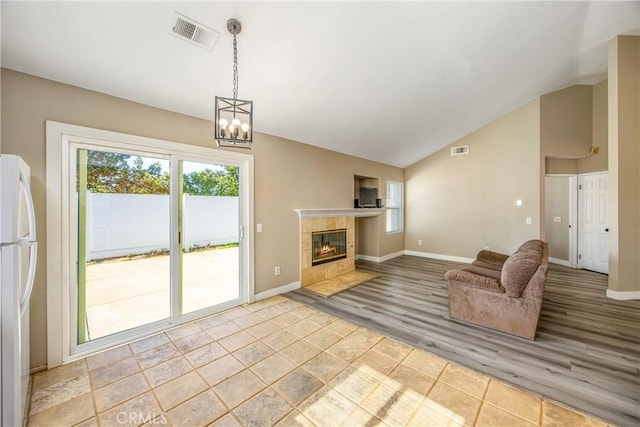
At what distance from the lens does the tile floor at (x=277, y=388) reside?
166 cm

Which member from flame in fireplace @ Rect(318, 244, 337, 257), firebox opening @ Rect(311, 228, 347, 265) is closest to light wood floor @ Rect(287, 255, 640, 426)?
firebox opening @ Rect(311, 228, 347, 265)

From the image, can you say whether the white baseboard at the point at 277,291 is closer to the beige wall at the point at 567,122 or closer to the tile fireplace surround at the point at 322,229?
the tile fireplace surround at the point at 322,229

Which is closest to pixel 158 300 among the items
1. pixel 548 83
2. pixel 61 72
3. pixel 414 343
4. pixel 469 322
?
pixel 61 72

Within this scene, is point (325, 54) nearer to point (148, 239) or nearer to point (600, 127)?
point (148, 239)

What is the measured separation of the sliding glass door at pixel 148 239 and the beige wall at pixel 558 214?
7.17 metres

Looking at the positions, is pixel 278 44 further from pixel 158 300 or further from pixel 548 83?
pixel 548 83

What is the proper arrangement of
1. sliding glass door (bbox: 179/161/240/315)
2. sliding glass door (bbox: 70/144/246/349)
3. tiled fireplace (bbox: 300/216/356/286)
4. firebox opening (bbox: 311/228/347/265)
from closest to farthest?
sliding glass door (bbox: 70/144/246/349)
sliding glass door (bbox: 179/161/240/315)
tiled fireplace (bbox: 300/216/356/286)
firebox opening (bbox: 311/228/347/265)

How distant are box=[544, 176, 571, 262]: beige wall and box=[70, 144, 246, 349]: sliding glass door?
23.5 feet

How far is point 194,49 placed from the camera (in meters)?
2.25

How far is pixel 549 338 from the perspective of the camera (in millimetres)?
2637

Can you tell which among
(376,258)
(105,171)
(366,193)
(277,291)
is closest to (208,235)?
(105,171)

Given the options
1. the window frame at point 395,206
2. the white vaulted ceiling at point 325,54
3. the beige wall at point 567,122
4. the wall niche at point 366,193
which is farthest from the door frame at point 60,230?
the beige wall at point 567,122

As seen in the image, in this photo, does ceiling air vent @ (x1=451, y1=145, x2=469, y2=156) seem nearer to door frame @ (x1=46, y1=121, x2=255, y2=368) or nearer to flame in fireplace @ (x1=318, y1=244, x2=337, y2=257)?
flame in fireplace @ (x1=318, y1=244, x2=337, y2=257)

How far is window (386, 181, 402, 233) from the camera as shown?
6.94m
